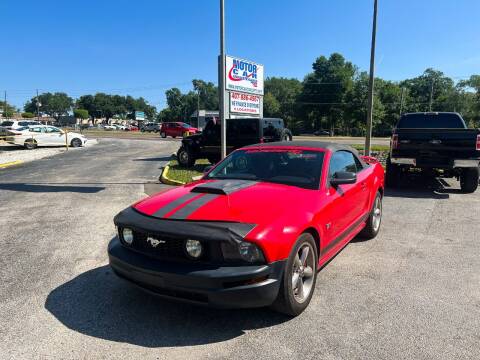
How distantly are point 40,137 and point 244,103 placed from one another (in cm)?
1713

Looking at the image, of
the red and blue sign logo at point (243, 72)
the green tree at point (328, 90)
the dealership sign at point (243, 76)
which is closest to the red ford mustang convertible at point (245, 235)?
the dealership sign at point (243, 76)

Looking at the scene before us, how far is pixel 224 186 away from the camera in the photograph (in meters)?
4.08

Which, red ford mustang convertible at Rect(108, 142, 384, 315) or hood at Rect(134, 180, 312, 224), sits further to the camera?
hood at Rect(134, 180, 312, 224)

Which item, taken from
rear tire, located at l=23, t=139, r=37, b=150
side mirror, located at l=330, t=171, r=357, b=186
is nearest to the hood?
side mirror, located at l=330, t=171, r=357, b=186

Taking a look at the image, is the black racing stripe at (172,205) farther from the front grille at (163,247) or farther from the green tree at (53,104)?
the green tree at (53,104)

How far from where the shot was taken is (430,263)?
4.89m

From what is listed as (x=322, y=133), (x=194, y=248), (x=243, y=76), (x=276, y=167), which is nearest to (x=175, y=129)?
(x=243, y=76)

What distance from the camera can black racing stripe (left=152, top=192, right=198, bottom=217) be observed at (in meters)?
3.48

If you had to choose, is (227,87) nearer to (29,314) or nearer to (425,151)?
(425,151)

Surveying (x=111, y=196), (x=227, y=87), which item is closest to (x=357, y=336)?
(x=111, y=196)

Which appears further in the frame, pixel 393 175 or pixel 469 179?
pixel 393 175

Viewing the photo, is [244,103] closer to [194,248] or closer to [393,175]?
[393,175]

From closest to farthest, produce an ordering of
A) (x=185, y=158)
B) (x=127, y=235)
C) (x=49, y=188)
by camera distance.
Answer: (x=127, y=235), (x=49, y=188), (x=185, y=158)

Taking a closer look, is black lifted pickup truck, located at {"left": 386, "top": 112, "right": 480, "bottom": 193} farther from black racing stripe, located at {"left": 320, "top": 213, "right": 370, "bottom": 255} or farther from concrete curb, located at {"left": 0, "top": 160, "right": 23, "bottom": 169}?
concrete curb, located at {"left": 0, "top": 160, "right": 23, "bottom": 169}
